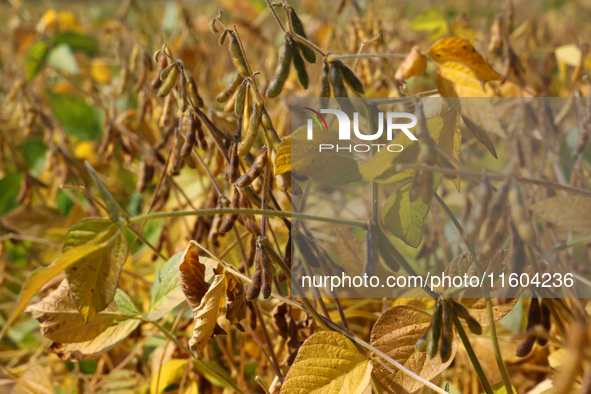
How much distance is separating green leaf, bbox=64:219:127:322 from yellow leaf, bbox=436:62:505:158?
1.08 ft

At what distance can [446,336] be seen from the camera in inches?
16.2

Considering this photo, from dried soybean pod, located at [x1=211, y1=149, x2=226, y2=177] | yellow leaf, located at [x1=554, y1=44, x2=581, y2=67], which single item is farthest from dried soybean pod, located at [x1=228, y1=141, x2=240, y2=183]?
yellow leaf, located at [x1=554, y1=44, x2=581, y2=67]

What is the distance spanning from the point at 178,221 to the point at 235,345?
14.3 inches

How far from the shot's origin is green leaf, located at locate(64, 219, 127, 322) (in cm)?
41

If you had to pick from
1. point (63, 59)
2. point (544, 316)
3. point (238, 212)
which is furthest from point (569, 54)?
point (63, 59)

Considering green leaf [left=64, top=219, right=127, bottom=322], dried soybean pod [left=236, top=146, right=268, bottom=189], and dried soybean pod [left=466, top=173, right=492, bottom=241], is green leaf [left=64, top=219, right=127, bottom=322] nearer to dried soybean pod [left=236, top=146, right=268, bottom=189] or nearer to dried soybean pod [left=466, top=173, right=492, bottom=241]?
dried soybean pod [left=236, top=146, right=268, bottom=189]

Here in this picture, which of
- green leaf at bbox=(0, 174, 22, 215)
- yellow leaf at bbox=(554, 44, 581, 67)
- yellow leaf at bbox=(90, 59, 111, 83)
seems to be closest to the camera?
yellow leaf at bbox=(554, 44, 581, 67)

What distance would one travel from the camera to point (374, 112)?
48 centimetres

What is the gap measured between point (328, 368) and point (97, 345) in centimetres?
32

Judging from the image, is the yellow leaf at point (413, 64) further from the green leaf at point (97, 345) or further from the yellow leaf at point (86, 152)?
the yellow leaf at point (86, 152)

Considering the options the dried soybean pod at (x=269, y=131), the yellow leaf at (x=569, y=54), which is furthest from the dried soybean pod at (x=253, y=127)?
the yellow leaf at (x=569, y=54)

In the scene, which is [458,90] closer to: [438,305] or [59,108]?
[438,305]

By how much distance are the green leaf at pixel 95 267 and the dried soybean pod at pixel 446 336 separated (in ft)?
0.99

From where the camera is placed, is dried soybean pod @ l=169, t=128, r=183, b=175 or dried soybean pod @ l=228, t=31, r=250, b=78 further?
dried soybean pod @ l=169, t=128, r=183, b=175
